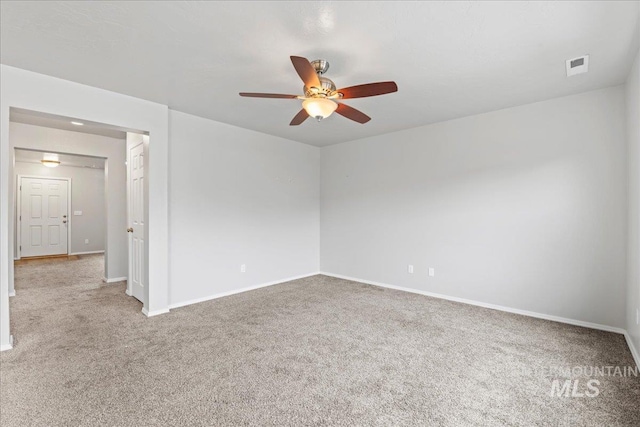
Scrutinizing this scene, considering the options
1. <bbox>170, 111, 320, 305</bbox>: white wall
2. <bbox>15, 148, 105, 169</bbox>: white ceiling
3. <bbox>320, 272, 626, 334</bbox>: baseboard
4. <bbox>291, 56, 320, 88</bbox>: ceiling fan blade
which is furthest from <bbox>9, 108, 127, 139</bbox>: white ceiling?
<bbox>320, 272, 626, 334</bbox>: baseboard

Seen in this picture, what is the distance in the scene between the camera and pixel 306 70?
2.00 m

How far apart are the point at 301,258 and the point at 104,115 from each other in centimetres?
356

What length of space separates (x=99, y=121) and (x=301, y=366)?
3063mm

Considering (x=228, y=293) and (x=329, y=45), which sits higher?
(x=329, y=45)

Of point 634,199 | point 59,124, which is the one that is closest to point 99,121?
point 59,124

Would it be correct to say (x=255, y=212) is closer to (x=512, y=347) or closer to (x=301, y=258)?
(x=301, y=258)

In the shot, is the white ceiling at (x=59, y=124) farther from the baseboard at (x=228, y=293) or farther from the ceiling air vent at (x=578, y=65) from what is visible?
the ceiling air vent at (x=578, y=65)

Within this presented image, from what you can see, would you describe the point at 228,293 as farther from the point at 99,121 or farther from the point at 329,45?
the point at 329,45

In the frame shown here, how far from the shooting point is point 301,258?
216 inches

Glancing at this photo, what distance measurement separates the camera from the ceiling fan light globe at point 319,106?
2.36 metres

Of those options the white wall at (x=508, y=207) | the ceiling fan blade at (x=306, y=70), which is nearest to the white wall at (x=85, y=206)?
the white wall at (x=508, y=207)

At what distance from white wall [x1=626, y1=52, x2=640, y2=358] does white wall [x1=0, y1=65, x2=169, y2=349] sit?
4510 mm

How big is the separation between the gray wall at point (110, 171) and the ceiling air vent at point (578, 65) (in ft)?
20.6

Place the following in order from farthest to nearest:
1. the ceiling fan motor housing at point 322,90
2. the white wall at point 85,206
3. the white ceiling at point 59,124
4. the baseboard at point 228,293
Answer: the white wall at point 85,206 → the white ceiling at point 59,124 → the baseboard at point 228,293 → the ceiling fan motor housing at point 322,90
